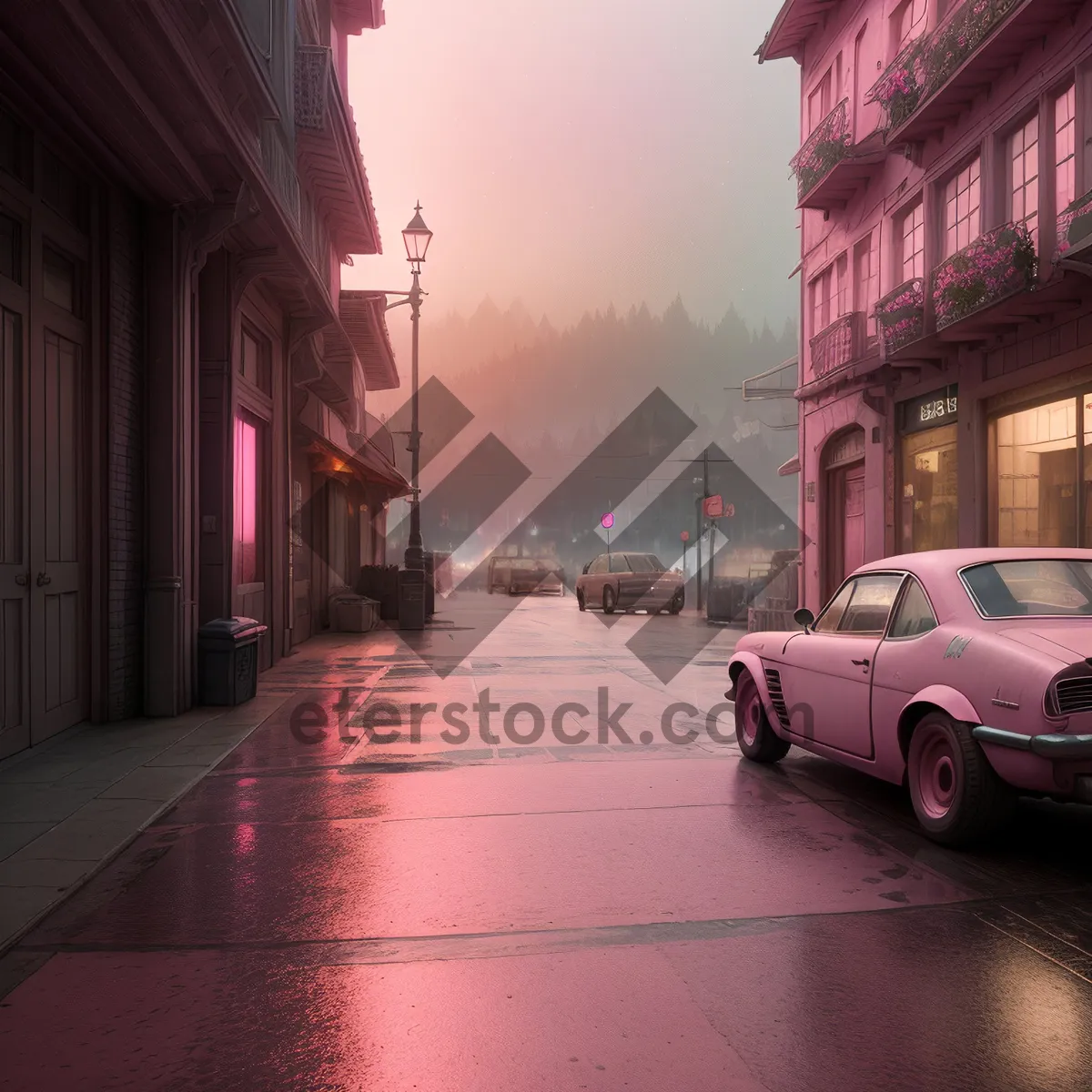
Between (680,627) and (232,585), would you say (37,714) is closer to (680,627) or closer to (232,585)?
(232,585)

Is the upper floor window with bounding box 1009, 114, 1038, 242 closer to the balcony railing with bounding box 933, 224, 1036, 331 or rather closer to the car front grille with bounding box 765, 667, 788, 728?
the balcony railing with bounding box 933, 224, 1036, 331

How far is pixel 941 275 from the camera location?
13578mm

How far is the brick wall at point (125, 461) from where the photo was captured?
8156mm

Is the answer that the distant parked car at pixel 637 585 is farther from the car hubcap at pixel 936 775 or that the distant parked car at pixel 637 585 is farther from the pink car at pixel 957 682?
the car hubcap at pixel 936 775

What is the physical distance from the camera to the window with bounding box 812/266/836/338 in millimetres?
19047

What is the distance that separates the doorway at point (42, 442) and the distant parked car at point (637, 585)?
18842 millimetres

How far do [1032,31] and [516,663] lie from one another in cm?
1030

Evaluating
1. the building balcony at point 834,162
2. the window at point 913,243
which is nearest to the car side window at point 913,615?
the window at point 913,243

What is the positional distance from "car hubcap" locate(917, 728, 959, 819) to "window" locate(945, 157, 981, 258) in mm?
10575

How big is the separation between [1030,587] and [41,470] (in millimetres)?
6606

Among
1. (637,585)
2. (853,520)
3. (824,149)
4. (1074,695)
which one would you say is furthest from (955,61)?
(637,585)

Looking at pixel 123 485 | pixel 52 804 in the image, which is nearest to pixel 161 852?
pixel 52 804

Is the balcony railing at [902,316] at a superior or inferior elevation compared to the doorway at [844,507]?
superior

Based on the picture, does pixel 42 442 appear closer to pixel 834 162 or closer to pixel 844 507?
pixel 834 162
